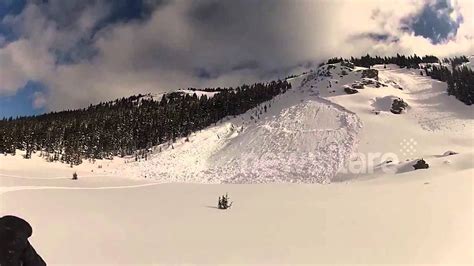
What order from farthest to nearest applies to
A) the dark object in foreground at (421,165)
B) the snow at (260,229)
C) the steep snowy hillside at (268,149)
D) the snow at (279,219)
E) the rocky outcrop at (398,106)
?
1. the rocky outcrop at (398,106)
2. the steep snowy hillside at (268,149)
3. the dark object in foreground at (421,165)
4. the snow at (279,219)
5. the snow at (260,229)

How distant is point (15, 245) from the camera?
600 centimetres

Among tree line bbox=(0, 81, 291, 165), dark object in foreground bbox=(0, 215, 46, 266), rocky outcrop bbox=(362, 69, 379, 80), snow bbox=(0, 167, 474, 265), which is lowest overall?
snow bbox=(0, 167, 474, 265)

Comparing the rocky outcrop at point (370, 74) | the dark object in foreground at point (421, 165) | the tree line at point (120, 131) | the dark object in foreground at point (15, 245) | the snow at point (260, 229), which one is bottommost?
the snow at point (260, 229)

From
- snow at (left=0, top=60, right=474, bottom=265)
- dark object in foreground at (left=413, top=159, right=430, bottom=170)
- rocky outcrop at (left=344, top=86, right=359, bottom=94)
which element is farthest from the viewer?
rocky outcrop at (left=344, top=86, right=359, bottom=94)

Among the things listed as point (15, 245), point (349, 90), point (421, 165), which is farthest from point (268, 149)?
point (15, 245)

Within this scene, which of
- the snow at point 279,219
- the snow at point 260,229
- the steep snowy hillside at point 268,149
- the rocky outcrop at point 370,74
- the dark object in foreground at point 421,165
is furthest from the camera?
the rocky outcrop at point 370,74

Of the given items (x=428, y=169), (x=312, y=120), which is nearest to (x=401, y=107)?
(x=312, y=120)

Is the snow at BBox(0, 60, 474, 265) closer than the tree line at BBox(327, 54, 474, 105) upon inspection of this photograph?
Yes

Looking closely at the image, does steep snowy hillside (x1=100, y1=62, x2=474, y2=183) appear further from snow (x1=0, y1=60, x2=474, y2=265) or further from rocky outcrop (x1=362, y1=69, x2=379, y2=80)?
snow (x1=0, y1=60, x2=474, y2=265)

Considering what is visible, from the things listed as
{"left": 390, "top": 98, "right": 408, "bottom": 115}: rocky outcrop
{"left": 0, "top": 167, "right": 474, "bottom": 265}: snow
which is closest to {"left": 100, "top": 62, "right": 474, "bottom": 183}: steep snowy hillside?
{"left": 390, "top": 98, "right": 408, "bottom": 115}: rocky outcrop

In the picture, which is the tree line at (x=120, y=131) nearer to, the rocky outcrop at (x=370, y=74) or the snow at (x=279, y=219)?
the rocky outcrop at (x=370, y=74)

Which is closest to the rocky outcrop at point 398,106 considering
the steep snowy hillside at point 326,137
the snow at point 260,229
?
the steep snowy hillside at point 326,137

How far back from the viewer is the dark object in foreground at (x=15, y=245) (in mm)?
5879

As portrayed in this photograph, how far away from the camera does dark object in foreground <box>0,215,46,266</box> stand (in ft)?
19.3
